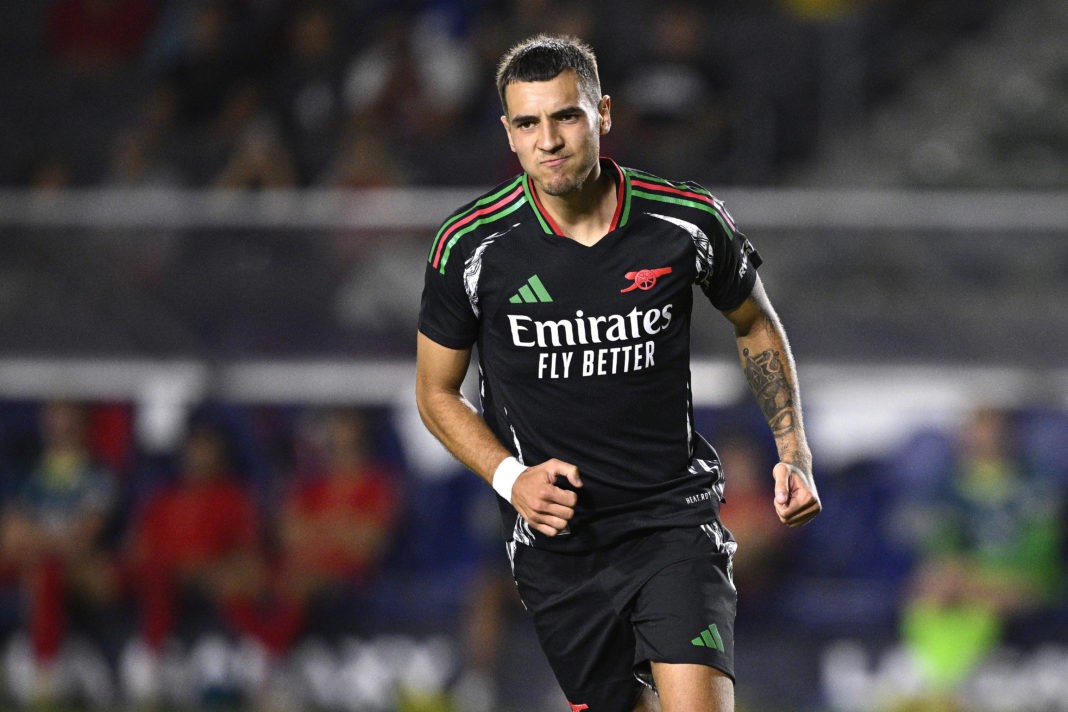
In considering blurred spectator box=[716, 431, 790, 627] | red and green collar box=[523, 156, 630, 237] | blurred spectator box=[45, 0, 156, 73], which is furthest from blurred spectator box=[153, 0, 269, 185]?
red and green collar box=[523, 156, 630, 237]

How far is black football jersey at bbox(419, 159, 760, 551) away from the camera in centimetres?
397

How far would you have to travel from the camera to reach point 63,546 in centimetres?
823

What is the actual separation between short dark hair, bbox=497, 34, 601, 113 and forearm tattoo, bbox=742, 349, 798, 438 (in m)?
0.87

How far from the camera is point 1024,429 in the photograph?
7.65 m

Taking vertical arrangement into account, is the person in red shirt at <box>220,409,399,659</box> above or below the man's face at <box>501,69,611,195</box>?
below

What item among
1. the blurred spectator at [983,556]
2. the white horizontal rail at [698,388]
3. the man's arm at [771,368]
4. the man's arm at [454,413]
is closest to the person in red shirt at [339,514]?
the white horizontal rail at [698,388]

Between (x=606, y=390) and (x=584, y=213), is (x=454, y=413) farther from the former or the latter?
(x=584, y=213)

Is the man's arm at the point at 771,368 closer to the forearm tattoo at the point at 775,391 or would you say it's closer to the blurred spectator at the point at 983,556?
the forearm tattoo at the point at 775,391

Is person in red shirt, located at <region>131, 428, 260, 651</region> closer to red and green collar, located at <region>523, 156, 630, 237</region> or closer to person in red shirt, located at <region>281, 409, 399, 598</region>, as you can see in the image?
person in red shirt, located at <region>281, 409, 399, 598</region>

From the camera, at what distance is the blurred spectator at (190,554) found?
26.5 feet

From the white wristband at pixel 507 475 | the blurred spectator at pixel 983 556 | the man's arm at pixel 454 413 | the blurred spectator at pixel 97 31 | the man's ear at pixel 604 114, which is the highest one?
the blurred spectator at pixel 97 31

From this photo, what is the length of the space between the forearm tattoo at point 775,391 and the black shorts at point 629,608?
1.12 ft

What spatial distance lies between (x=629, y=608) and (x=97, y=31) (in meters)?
9.10

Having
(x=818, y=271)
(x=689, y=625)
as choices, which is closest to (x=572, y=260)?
(x=689, y=625)
